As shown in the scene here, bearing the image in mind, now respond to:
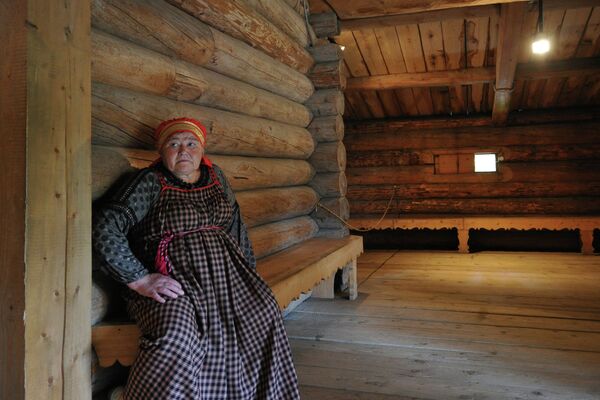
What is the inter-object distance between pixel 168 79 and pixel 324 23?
290 centimetres

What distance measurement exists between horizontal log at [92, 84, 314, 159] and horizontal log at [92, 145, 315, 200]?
0.19 ft

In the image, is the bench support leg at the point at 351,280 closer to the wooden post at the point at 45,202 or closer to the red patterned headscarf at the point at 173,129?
the red patterned headscarf at the point at 173,129

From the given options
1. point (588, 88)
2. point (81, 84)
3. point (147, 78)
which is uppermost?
point (588, 88)

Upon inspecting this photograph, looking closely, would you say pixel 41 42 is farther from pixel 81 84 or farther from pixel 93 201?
pixel 93 201

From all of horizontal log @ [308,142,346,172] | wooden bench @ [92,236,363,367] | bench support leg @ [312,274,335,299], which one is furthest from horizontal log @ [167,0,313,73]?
bench support leg @ [312,274,335,299]

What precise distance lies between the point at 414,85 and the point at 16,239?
631 cm

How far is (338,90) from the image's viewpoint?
5.03 meters

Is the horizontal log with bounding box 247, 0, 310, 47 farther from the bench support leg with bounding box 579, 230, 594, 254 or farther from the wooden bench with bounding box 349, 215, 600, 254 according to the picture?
the bench support leg with bounding box 579, 230, 594, 254

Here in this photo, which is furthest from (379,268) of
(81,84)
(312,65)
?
(81,84)

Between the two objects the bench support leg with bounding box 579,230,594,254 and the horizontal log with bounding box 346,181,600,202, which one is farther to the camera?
the horizontal log with bounding box 346,181,600,202

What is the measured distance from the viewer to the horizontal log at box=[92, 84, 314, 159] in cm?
220

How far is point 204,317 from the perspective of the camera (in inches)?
77.7

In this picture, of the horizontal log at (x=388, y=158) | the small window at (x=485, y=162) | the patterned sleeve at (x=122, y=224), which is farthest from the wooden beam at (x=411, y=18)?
the patterned sleeve at (x=122, y=224)

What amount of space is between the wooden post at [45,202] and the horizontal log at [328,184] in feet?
11.1
